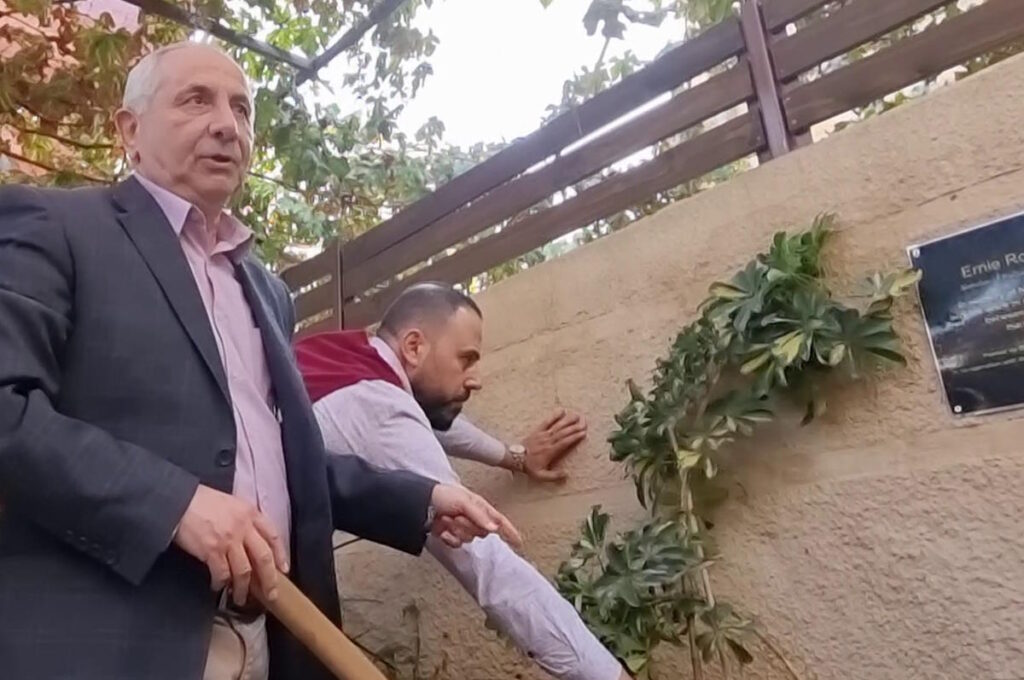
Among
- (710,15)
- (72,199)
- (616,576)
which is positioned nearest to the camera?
(72,199)

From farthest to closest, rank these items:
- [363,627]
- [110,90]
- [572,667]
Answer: [110,90]
[363,627]
[572,667]

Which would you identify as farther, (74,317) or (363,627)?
(363,627)

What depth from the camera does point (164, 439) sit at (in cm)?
102

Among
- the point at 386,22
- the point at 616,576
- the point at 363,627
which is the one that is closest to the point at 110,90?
the point at 386,22

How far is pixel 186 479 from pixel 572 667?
2.18 feet

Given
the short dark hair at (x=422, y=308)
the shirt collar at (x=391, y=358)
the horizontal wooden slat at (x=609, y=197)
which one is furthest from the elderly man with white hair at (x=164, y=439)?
the horizontal wooden slat at (x=609, y=197)

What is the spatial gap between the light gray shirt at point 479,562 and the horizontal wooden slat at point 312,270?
124cm

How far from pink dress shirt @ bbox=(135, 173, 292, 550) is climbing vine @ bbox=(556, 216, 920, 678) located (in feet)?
Result: 1.96

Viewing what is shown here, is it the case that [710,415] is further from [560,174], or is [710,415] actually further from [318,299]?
[318,299]

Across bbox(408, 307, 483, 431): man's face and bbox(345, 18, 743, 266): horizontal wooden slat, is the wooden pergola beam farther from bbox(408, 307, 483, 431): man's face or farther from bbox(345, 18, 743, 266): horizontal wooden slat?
bbox(408, 307, 483, 431): man's face

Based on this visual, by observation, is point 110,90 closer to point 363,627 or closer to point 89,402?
point 363,627

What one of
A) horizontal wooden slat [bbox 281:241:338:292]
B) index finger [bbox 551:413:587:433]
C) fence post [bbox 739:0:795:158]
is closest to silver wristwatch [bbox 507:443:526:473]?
index finger [bbox 551:413:587:433]

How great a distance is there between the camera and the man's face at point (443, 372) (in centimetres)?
193

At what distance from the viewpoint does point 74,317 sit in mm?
1030
